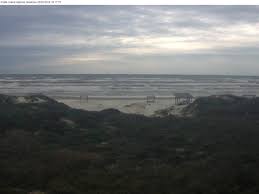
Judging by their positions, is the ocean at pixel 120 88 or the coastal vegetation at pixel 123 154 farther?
the ocean at pixel 120 88

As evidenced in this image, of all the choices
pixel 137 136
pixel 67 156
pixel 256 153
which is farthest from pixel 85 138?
pixel 256 153

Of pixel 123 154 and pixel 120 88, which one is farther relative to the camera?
pixel 120 88

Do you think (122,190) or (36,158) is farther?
(36,158)

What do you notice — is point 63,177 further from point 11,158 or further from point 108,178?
point 11,158

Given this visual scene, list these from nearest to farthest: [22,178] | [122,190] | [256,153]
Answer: [122,190] < [22,178] < [256,153]

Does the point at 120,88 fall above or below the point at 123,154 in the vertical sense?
below

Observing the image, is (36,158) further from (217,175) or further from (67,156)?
(217,175)

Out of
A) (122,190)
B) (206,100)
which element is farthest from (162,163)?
(206,100)

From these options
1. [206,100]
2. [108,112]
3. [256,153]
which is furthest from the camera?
[206,100]

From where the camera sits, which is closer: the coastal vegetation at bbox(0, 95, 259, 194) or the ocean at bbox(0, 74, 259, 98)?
the coastal vegetation at bbox(0, 95, 259, 194)
